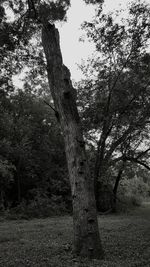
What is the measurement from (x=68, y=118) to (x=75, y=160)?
1291 mm

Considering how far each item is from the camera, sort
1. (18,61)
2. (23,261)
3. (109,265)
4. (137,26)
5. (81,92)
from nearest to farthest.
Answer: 1. (109,265)
2. (23,261)
3. (18,61)
4. (137,26)
5. (81,92)

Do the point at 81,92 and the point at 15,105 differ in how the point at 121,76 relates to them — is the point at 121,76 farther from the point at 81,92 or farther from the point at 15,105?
the point at 15,105

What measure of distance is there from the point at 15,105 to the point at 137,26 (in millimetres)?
14937

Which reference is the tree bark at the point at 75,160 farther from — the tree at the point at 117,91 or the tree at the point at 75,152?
the tree at the point at 117,91

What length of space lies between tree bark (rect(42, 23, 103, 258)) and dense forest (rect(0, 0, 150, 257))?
3 cm

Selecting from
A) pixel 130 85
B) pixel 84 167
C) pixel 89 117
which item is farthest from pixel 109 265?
pixel 130 85

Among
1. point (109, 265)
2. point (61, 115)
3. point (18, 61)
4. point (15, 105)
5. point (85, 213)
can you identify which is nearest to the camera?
point (109, 265)

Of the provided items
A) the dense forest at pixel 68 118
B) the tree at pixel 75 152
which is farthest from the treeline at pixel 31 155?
the tree at pixel 75 152

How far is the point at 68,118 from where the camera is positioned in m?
8.44

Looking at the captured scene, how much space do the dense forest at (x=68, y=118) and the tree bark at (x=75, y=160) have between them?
28 millimetres

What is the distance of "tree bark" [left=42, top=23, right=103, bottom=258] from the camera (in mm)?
7605

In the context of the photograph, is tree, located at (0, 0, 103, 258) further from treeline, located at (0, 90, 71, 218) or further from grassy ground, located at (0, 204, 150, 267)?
treeline, located at (0, 90, 71, 218)

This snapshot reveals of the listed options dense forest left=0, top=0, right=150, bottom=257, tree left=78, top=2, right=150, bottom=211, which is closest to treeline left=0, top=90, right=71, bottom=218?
dense forest left=0, top=0, right=150, bottom=257

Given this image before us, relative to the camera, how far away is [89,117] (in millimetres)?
19078
